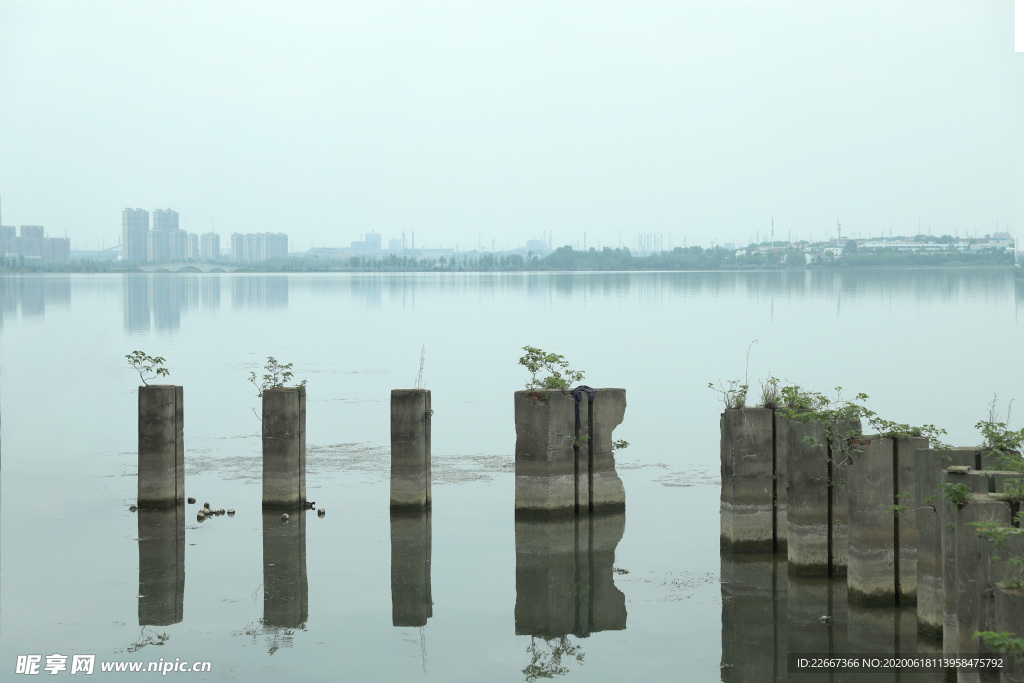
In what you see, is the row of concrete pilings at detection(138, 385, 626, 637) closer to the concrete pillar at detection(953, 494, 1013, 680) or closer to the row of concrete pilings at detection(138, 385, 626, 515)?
the row of concrete pilings at detection(138, 385, 626, 515)

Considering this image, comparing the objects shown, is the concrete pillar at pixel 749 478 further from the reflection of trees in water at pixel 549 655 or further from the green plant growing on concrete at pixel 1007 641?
the green plant growing on concrete at pixel 1007 641

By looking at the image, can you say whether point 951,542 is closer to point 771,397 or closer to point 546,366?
point 771,397

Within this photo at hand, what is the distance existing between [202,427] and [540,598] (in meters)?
19.8

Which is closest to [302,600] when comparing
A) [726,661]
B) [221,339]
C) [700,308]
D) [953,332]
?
[726,661]

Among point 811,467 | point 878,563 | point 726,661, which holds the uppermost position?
point 811,467

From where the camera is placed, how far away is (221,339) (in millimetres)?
73875

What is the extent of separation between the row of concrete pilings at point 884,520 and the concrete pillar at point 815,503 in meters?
0.02

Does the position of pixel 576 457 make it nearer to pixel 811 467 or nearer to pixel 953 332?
pixel 811 467

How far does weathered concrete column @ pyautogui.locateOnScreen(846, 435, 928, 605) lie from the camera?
15953 millimetres

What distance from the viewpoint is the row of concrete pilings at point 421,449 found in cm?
2092

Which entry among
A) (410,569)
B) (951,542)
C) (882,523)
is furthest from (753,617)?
(410,569)

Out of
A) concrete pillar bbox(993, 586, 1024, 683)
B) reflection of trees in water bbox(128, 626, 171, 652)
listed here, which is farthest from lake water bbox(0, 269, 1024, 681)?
concrete pillar bbox(993, 586, 1024, 683)

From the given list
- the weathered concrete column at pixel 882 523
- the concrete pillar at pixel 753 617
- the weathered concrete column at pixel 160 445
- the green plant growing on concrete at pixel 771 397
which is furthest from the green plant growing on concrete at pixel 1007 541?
the weathered concrete column at pixel 160 445

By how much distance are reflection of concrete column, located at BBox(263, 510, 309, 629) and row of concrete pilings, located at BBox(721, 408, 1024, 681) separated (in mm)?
7793
